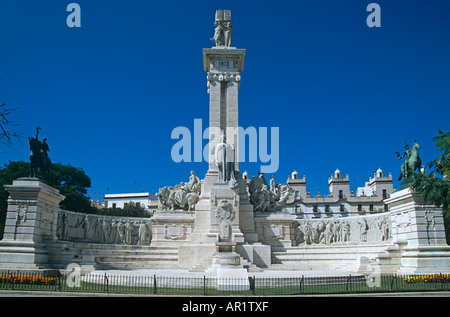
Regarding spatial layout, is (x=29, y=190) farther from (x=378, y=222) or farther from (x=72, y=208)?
(x=72, y=208)

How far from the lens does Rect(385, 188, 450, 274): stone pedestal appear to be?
18797 mm

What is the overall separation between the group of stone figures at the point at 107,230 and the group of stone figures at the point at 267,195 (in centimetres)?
776

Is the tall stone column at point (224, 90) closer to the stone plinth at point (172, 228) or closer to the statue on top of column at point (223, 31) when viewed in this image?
the statue on top of column at point (223, 31)

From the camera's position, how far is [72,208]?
44781 mm

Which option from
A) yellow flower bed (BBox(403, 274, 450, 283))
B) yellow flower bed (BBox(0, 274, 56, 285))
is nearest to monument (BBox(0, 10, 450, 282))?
yellow flower bed (BBox(403, 274, 450, 283))

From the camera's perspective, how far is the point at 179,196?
1082 inches

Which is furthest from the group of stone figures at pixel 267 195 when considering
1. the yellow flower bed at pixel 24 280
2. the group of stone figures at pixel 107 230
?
the yellow flower bed at pixel 24 280

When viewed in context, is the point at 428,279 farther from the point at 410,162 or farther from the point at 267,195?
the point at 267,195

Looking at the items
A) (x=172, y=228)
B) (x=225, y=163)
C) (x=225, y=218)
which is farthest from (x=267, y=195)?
(x=172, y=228)

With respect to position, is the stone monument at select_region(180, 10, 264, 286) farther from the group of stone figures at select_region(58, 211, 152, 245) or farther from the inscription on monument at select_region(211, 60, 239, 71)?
the group of stone figures at select_region(58, 211, 152, 245)

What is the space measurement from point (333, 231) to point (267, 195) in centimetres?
525

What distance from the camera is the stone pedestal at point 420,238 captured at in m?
18.8
